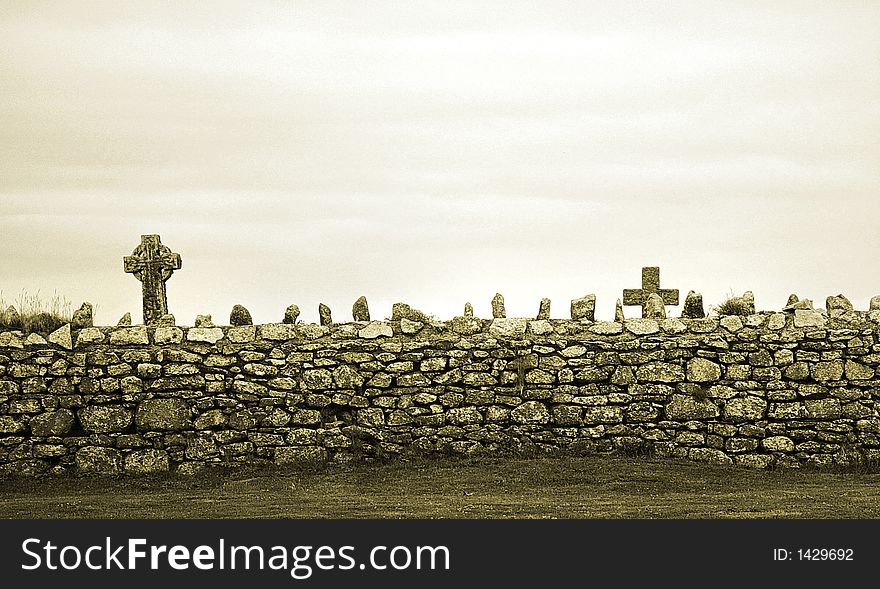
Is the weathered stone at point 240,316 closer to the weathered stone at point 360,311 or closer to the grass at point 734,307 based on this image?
the weathered stone at point 360,311

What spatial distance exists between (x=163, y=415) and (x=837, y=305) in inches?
333

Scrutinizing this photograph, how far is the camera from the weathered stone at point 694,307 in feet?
56.0

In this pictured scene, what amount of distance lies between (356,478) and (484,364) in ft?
6.90

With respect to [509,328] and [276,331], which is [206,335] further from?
[509,328]

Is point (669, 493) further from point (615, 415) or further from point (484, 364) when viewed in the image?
point (484, 364)

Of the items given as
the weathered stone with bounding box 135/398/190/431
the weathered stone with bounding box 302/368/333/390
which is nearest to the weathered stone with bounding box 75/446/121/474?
the weathered stone with bounding box 135/398/190/431

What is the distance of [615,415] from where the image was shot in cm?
1659

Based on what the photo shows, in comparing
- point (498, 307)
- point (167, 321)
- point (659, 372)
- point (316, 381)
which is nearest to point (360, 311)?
point (316, 381)

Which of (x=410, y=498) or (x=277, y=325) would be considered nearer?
(x=410, y=498)

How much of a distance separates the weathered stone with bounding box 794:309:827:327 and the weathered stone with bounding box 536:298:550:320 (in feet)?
10.0

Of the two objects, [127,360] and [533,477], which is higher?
[127,360]

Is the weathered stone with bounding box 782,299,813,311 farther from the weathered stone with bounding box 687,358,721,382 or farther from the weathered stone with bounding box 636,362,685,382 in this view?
the weathered stone with bounding box 636,362,685,382

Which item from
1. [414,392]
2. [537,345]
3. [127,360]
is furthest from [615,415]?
[127,360]

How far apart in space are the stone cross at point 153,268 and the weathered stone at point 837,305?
27.4 ft
